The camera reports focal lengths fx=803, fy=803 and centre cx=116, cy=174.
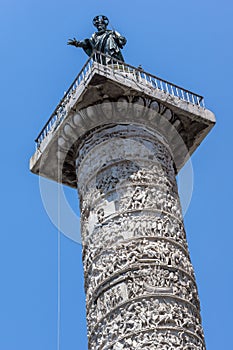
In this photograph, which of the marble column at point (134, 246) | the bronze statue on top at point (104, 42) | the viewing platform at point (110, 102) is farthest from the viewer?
the bronze statue on top at point (104, 42)

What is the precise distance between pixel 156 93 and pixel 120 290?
2116 millimetres

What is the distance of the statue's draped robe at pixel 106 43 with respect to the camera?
8047mm

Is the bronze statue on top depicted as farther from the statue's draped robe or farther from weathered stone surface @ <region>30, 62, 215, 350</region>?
weathered stone surface @ <region>30, 62, 215, 350</region>

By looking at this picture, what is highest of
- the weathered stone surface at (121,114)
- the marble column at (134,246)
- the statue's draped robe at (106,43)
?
the statue's draped robe at (106,43)

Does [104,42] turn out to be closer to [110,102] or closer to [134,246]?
[110,102]

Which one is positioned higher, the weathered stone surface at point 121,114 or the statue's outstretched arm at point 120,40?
the statue's outstretched arm at point 120,40

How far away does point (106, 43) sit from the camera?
8125 millimetres

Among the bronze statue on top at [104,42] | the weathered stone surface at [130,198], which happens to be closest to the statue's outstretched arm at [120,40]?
the bronze statue on top at [104,42]

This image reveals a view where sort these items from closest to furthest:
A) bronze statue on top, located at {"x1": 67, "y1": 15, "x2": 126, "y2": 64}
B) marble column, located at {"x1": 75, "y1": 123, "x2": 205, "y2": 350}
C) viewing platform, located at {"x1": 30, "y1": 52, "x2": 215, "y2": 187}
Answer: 1. marble column, located at {"x1": 75, "y1": 123, "x2": 205, "y2": 350}
2. viewing platform, located at {"x1": 30, "y1": 52, "x2": 215, "y2": 187}
3. bronze statue on top, located at {"x1": 67, "y1": 15, "x2": 126, "y2": 64}

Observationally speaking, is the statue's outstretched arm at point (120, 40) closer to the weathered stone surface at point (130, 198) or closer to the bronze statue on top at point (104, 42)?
the bronze statue on top at point (104, 42)

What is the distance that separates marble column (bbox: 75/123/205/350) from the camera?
18.8 feet

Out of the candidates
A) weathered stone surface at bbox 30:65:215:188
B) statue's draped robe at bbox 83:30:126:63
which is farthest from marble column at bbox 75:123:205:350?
statue's draped robe at bbox 83:30:126:63

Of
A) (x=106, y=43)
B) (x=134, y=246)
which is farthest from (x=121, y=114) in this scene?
(x=134, y=246)

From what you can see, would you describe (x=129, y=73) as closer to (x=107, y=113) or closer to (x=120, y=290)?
(x=107, y=113)
